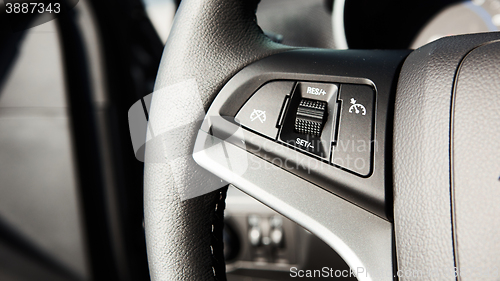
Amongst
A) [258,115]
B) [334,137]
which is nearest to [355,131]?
[334,137]

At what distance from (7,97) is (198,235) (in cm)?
80

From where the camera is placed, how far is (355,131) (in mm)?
488

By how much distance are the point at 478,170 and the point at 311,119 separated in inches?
7.9

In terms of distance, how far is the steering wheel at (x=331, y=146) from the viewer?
42 cm

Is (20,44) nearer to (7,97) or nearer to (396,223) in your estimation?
(7,97)

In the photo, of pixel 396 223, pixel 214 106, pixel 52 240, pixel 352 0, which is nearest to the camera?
pixel 396 223

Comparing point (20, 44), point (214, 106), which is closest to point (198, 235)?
point (214, 106)

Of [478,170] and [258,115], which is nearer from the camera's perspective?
[478,170]

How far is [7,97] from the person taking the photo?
3.44 feet

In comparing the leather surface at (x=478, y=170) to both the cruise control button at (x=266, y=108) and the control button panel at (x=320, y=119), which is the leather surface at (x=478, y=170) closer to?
the control button panel at (x=320, y=119)

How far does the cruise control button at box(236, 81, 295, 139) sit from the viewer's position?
53cm

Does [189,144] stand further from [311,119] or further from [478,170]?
[478,170]

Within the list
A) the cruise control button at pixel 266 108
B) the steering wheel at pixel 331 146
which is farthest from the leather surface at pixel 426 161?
the cruise control button at pixel 266 108

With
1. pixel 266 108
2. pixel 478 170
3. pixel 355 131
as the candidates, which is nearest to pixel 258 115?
pixel 266 108
